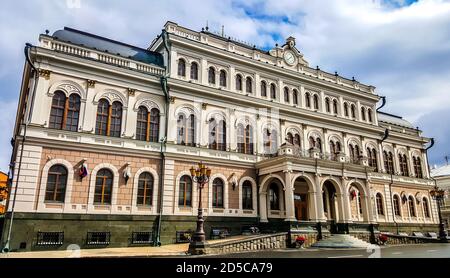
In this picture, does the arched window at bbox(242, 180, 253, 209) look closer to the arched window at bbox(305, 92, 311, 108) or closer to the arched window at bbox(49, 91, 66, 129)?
the arched window at bbox(305, 92, 311, 108)

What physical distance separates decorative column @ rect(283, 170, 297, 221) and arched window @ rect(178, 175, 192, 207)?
6.68m

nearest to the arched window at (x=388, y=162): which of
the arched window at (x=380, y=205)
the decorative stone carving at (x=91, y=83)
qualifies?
the arched window at (x=380, y=205)

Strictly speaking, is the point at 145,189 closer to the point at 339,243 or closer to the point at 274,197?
the point at 274,197

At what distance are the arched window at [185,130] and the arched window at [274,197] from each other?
741 cm

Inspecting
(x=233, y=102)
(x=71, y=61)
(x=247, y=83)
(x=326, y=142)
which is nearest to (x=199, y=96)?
(x=233, y=102)

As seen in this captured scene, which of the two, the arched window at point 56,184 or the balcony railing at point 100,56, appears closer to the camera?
the arched window at point 56,184

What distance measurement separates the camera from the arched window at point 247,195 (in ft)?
81.7

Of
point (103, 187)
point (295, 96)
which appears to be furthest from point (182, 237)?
point (295, 96)

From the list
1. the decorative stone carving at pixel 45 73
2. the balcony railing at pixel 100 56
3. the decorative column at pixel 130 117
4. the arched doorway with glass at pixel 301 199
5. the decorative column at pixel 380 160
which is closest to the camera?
the decorative stone carving at pixel 45 73

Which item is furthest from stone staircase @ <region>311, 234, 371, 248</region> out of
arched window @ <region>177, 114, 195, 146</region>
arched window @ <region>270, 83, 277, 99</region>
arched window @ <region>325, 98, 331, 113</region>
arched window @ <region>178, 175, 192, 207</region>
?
arched window @ <region>325, 98, 331, 113</region>

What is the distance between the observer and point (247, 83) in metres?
28.1

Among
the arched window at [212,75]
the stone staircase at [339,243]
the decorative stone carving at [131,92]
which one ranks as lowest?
the stone staircase at [339,243]

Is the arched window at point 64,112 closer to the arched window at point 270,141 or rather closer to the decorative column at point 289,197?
the decorative column at point 289,197
